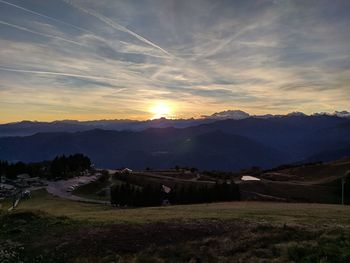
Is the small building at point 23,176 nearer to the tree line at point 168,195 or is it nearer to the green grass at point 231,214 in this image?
the tree line at point 168,195

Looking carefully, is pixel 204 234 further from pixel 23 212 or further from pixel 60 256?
pixel 23 212

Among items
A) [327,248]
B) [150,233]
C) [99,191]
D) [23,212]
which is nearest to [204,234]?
[150,233]

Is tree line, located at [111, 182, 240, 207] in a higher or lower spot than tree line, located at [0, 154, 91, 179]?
lower

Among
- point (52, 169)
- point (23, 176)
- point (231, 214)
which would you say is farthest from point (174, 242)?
point (52, 169)

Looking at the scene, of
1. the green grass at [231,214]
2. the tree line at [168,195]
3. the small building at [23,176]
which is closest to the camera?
the green grass at [231,214]

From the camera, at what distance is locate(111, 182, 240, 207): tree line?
336 ft

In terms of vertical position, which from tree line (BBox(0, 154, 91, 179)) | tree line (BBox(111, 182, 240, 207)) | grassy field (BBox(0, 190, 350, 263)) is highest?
grassy field (BBox(0, 190, 350, 263))

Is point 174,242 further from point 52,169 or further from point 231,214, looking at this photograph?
point 52,169

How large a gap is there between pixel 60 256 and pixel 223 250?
33.1ft

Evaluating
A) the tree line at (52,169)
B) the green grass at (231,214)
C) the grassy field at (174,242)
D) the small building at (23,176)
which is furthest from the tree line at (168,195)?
the grassy field at (174,242)

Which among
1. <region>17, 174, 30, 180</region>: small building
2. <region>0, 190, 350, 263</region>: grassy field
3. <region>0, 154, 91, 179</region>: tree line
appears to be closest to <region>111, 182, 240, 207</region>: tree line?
<region>17, 174, 30, 180</region>: small building

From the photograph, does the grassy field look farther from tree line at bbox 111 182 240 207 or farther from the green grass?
tree line at bbox 111 182 240 207

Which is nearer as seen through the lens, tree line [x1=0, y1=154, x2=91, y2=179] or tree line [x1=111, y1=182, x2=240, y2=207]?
tree line [x1=111, y1=182, x2=240, y2=207]

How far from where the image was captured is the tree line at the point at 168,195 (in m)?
103
